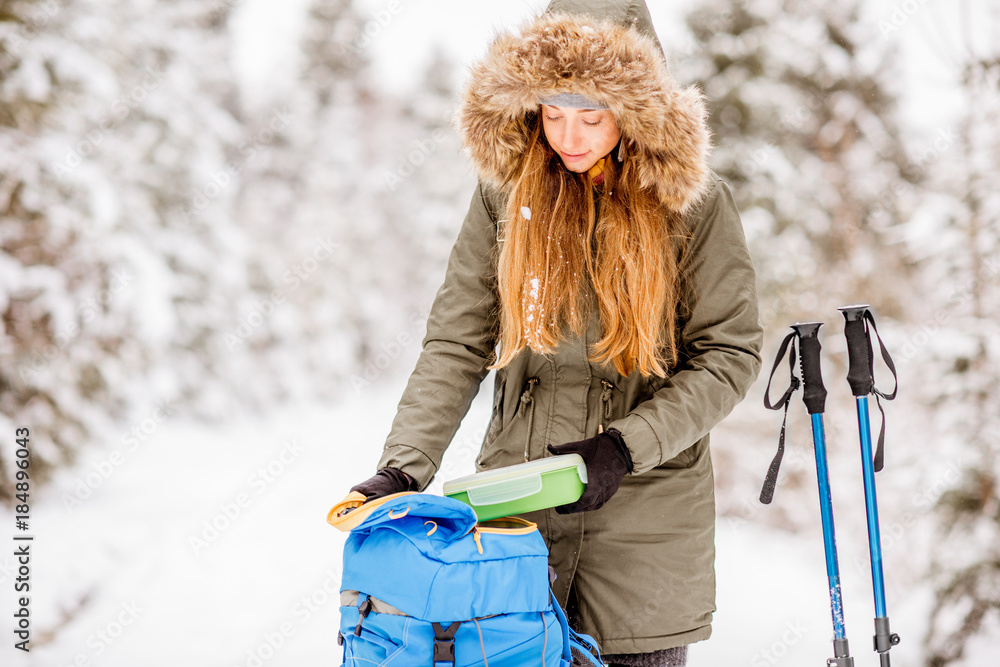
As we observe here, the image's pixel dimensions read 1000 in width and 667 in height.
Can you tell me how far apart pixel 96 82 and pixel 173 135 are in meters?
1.47

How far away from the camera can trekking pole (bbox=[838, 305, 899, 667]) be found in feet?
7.23

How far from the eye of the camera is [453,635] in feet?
5.28

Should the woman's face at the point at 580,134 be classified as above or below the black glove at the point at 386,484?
above

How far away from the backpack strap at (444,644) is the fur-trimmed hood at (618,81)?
3.91ft

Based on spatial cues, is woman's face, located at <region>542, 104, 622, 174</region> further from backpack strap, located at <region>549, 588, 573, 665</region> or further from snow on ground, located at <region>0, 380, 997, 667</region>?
snow on ground, located at <region>0, 380, 997, 667</region>

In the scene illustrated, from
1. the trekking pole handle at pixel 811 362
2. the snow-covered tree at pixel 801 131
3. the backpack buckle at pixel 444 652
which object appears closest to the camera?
the backpack buckle at pixel 444 652

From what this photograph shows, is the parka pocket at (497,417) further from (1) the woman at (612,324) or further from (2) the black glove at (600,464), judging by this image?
(2) the black glove at (600,464)

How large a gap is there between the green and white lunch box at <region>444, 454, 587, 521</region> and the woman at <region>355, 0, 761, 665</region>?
0.15 metres

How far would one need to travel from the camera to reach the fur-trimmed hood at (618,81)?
6.56 feet

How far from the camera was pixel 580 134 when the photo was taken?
6.79 feet

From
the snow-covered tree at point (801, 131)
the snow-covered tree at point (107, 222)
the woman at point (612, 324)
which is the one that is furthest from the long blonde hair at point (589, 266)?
the snow-covered tree at point (801, 131)

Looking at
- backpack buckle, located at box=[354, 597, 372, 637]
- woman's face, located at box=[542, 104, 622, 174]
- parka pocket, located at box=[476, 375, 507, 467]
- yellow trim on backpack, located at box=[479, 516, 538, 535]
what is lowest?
backpack buckle, located at box=[354, 597, 372, 637]

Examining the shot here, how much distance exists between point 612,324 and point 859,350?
2.54ft

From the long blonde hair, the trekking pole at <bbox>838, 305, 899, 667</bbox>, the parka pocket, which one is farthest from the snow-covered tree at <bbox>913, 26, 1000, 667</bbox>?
the parka pocket
